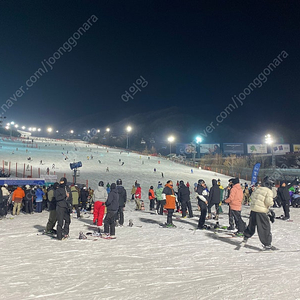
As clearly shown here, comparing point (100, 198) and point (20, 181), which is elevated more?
point (20, 181)

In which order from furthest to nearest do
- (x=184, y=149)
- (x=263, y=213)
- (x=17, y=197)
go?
1. (x=184, y=149)
2. (x=17, y=197)
3. (x=263, y=213)

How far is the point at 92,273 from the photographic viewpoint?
16.8 feet

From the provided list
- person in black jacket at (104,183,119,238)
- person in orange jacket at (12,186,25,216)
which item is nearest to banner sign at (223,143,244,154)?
person in orange jacket at (12,186,25,216)

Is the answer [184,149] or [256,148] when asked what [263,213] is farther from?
[184,149]

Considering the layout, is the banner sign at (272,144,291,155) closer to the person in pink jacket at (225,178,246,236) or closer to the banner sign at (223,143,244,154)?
the banner sign at (223,143,244,154)

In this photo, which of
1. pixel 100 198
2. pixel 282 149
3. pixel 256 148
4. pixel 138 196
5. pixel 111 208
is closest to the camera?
pixel 111 208

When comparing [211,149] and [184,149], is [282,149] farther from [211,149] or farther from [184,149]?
[184,149]

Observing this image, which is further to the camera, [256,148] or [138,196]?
[256,148]

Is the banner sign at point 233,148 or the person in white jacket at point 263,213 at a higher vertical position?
the banner sign at point 233,148

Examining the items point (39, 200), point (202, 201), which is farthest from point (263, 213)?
point (39, 200)

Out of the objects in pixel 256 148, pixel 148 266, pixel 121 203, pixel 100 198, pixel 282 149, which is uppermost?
pixel 256 148

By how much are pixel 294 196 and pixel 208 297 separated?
540 inches

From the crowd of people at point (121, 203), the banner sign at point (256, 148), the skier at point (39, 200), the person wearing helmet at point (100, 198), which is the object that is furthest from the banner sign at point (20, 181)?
the banner sign at point (256, 148)

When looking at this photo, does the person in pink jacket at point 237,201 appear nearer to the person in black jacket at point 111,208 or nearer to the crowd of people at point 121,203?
the crowd of people at point 121,203
